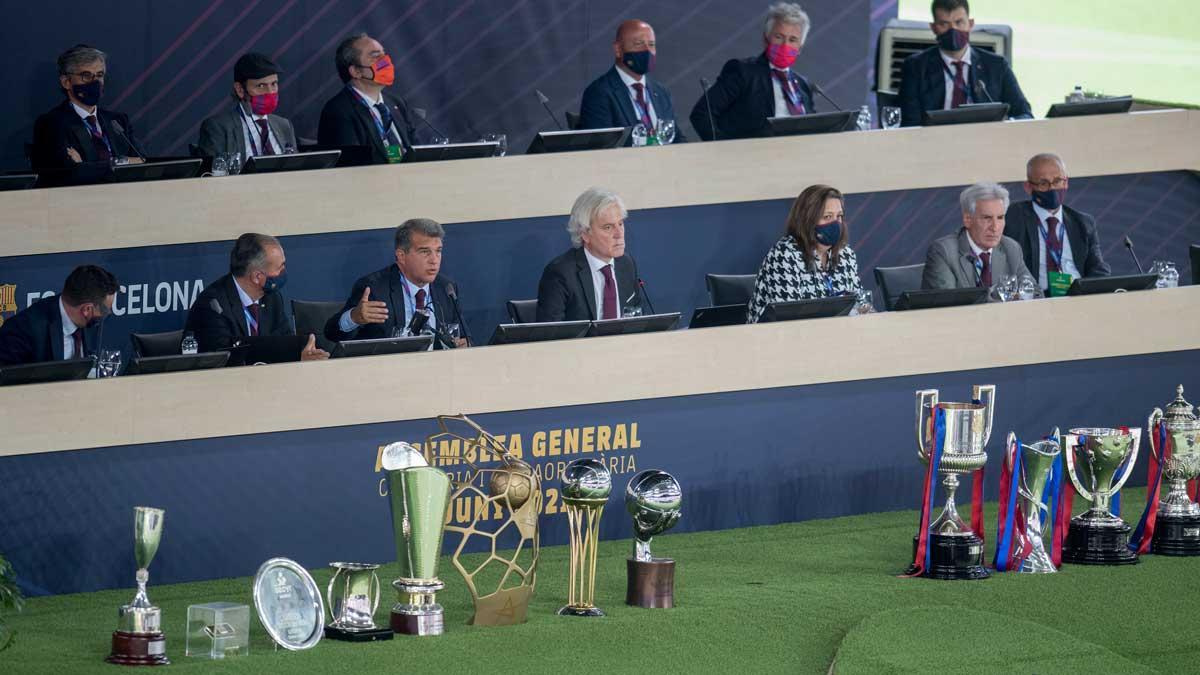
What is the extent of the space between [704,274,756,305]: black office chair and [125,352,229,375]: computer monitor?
264 centimetres

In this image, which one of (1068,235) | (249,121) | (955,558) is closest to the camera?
(955,558)

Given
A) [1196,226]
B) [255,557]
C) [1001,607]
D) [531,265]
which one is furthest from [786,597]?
[1196,226]

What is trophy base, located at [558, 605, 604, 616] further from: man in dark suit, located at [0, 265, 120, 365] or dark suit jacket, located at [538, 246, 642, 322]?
man in dark suit, located at [0, 265, 120, 365]

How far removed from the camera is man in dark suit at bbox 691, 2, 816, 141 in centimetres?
941

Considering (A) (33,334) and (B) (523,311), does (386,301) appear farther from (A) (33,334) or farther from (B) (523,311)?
(A) (33,334)

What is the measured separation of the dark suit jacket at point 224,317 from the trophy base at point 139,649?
88.7 inches

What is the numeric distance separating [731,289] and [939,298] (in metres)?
1.08

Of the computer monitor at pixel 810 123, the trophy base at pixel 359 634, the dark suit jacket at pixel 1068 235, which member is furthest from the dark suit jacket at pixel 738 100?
the trophy base at pixel 359 634

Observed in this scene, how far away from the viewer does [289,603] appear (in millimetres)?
5535

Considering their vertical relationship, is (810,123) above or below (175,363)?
above

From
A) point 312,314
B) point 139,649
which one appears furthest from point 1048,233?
point 139,649

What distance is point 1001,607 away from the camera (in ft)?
20.1

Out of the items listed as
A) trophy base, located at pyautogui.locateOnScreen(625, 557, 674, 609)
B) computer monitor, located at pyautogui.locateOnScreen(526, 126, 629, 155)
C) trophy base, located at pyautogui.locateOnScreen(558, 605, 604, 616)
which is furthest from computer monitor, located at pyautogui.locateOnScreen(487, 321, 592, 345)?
computer monitor, located at pyautogui.locateOnScreen(526, 126, 629, 155)

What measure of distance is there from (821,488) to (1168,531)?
4.27 ft
